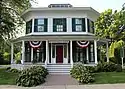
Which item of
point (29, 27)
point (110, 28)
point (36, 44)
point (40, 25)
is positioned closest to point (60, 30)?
point (40, 25)

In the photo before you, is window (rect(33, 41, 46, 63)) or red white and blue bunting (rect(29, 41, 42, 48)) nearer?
red white and blue bunting (rect(29, 41, 42, 48))

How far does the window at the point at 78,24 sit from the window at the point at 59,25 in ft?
3.72

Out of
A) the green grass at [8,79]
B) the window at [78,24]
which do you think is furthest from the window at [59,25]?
the green grass at [8,79]

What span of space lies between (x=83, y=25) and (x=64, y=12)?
8.68 feet

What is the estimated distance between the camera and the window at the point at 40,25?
25.4 meters

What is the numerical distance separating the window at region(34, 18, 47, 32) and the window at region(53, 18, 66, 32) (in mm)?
1144

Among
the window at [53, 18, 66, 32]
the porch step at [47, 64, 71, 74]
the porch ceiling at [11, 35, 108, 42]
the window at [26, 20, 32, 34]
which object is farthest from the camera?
the window at [26, 20, 32, 34]

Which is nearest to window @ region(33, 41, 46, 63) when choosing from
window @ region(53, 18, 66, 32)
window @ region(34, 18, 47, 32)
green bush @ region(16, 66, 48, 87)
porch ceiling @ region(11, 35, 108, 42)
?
window @ region(34, 18, 47, 32)

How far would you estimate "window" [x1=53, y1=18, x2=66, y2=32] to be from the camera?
2533 cm

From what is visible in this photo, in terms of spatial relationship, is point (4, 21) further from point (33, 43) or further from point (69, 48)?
point (69, 48)

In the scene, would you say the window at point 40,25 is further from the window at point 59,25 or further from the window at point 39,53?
the window at point 39,53

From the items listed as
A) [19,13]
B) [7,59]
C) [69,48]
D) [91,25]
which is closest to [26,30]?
[19,13]

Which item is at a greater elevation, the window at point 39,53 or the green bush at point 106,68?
the window at point 39,53

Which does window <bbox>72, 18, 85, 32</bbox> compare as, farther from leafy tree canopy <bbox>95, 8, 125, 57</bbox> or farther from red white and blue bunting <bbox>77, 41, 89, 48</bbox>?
red white and blue bunting <bbox>77, 41, 89, 48</bbox>
